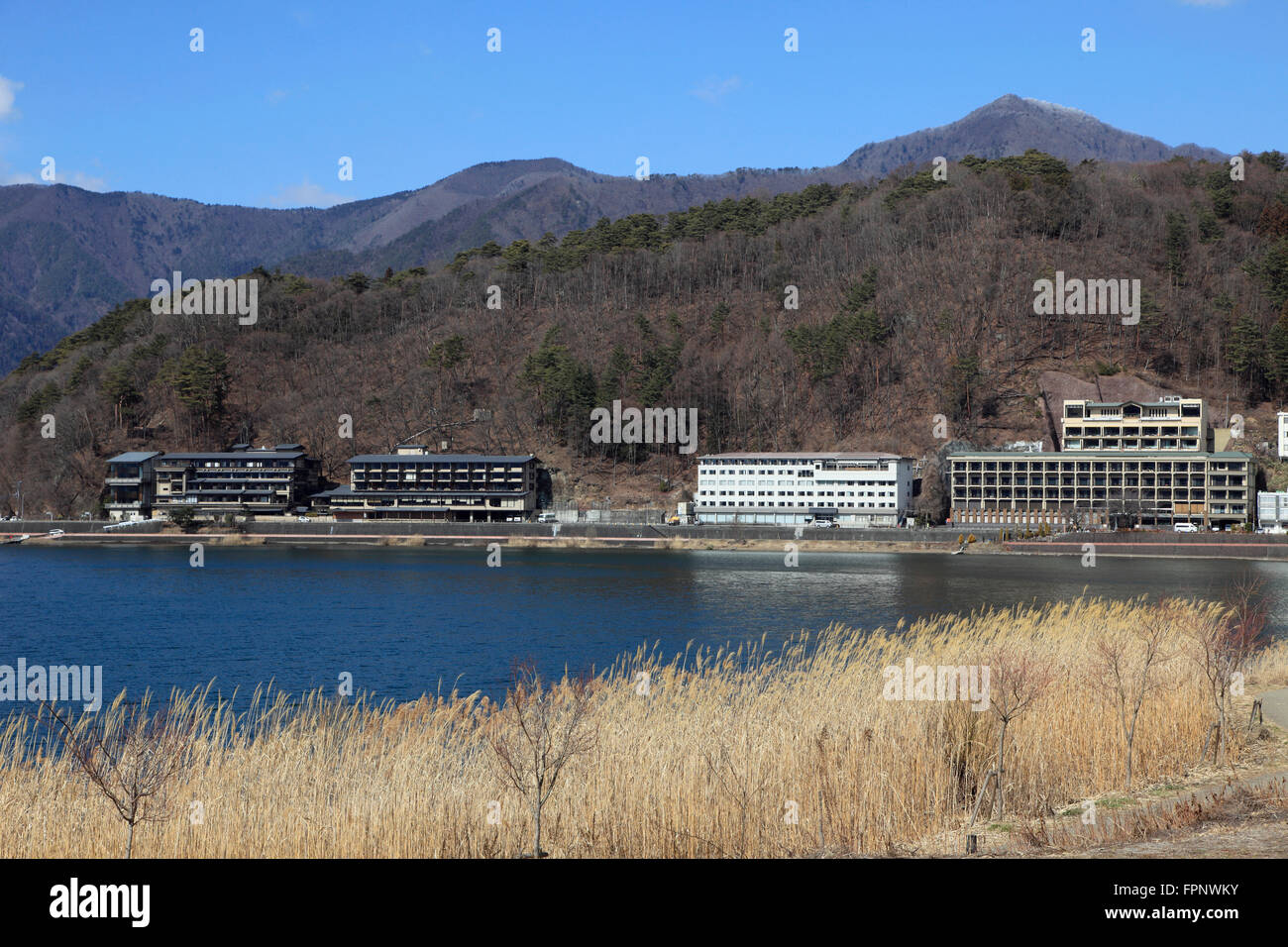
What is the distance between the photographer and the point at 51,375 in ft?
456

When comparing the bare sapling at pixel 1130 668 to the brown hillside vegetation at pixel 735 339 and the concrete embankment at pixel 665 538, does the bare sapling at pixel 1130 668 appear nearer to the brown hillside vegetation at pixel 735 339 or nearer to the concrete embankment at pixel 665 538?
the concrete embankment at pixel 665 538

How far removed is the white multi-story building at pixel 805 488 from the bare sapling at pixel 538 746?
8399 cm

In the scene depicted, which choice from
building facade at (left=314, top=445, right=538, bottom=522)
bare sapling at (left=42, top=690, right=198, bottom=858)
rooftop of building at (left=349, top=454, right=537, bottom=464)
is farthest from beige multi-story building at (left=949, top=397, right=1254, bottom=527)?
bare sapling at (left=42, top=690, right=198, bottom=858)

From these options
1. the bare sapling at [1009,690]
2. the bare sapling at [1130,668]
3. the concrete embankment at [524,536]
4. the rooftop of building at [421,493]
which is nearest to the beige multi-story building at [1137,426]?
the concrete embankment at [524,536]

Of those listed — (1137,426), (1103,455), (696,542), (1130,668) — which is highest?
(1137,426)

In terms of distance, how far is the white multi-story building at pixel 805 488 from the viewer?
97.6m

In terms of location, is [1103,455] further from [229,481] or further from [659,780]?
[659,780]

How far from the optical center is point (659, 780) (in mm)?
14055

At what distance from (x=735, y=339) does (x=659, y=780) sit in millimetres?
115423

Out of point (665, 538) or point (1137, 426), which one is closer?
point (665, 538)

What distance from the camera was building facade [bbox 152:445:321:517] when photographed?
10919cm

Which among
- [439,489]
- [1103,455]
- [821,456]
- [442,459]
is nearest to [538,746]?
[821,456]
